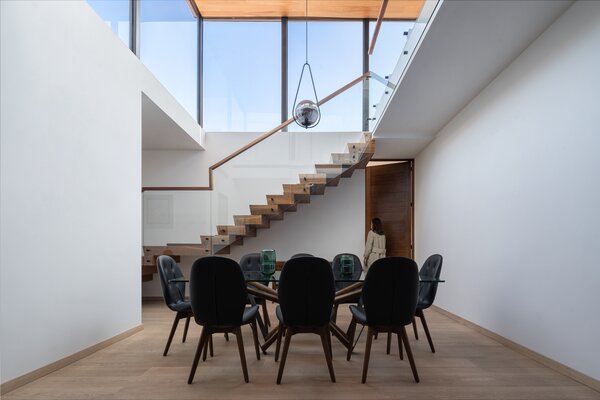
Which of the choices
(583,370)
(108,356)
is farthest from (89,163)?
(583,370)

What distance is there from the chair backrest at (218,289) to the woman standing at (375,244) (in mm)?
4218

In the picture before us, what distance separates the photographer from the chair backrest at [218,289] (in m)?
2.50

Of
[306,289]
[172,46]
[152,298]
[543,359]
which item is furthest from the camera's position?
[152,298]

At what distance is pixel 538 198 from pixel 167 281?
10.9 ft

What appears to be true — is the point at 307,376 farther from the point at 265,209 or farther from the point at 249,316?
the point at 265,209

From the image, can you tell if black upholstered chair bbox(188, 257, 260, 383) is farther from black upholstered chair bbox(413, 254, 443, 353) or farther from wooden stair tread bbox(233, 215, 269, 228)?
wooden stair tread bbox(233, 215, 269, 228)

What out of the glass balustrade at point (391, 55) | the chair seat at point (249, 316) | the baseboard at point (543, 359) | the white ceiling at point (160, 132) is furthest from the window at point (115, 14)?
the baseboard at point (543, 359)

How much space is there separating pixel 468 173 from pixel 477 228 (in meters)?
0.71

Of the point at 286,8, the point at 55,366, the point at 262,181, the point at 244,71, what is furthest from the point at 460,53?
the point at 244,71

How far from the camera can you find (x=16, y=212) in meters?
2.49

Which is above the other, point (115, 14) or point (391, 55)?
point (115, 14)

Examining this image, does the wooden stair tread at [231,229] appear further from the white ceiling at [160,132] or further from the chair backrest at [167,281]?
the chair backrest at [167,281]

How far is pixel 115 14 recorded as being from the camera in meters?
4.14

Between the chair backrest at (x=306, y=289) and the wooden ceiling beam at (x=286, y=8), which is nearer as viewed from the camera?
the chair backrest at (x=306, y=289)
